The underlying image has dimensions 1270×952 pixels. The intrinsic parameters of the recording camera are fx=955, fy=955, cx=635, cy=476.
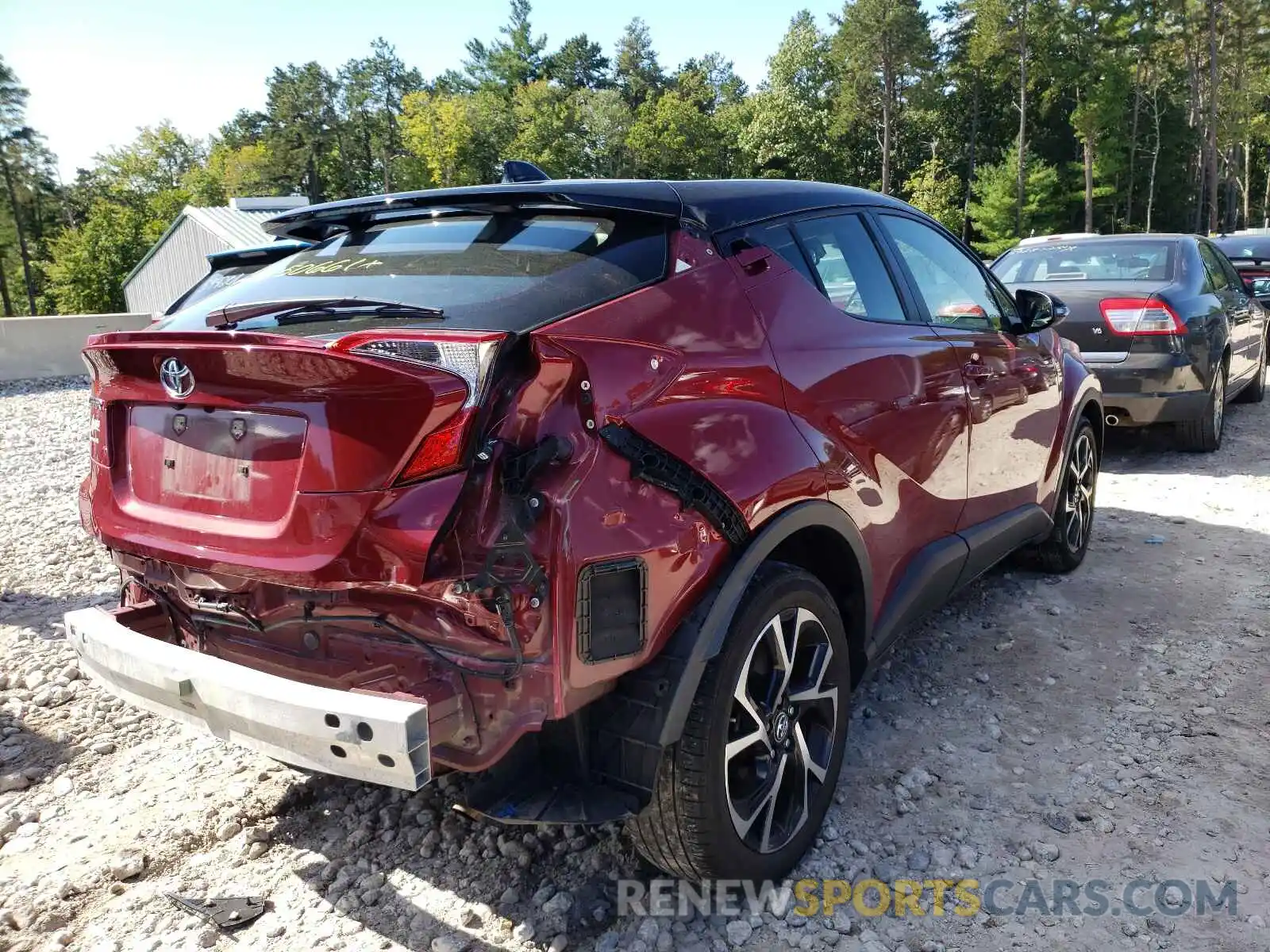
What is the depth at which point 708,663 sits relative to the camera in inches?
90.7

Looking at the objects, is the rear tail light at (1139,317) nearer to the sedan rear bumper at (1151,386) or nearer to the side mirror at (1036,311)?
the sedan rear bumper at (1151,386)

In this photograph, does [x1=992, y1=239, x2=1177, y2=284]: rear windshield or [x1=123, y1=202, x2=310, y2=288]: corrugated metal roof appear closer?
[x1=992, y1=239, x2=1177, y2=284]: rear windshield

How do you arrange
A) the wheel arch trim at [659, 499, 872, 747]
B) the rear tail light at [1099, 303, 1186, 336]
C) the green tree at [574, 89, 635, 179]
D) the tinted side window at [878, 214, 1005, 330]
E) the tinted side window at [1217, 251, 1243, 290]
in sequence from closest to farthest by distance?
the wheel arch trim at [659, 499, 872, 747]
the tinted side window at [878, 214, 1005, 330]
the rear tail light at [1099, 303, 1186, 336]
the tinted side window at [1217, 251, 1243, 290]
the green tree at [574, 89, 635, 179]

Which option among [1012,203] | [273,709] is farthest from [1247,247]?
[1012,203]

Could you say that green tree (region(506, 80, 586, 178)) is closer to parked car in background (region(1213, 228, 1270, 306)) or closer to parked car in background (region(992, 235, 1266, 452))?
parked car in background (region(1213, 228, 1270, 306))

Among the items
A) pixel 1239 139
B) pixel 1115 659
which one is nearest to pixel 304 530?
pixel 1115 659

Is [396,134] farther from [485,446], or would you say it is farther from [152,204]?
[485,446]

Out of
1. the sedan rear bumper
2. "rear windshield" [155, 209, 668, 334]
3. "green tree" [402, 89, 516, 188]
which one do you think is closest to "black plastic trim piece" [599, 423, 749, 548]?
"rear windshield" [155, 209, 668, 334]

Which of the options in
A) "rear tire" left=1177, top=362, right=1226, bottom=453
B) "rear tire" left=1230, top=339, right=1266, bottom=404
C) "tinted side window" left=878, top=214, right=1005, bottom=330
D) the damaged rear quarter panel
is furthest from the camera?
"rear tire" left=1230, top=339, right=1266, bottom=404

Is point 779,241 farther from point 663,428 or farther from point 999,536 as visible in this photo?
point 999,536

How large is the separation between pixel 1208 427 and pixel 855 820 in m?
6.05

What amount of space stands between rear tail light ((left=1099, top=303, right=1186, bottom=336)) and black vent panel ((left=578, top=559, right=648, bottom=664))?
6253 mm

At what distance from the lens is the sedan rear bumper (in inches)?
276

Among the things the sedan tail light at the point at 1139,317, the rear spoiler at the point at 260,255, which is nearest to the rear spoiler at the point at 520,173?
the rear spoiler at the point at 260,255
